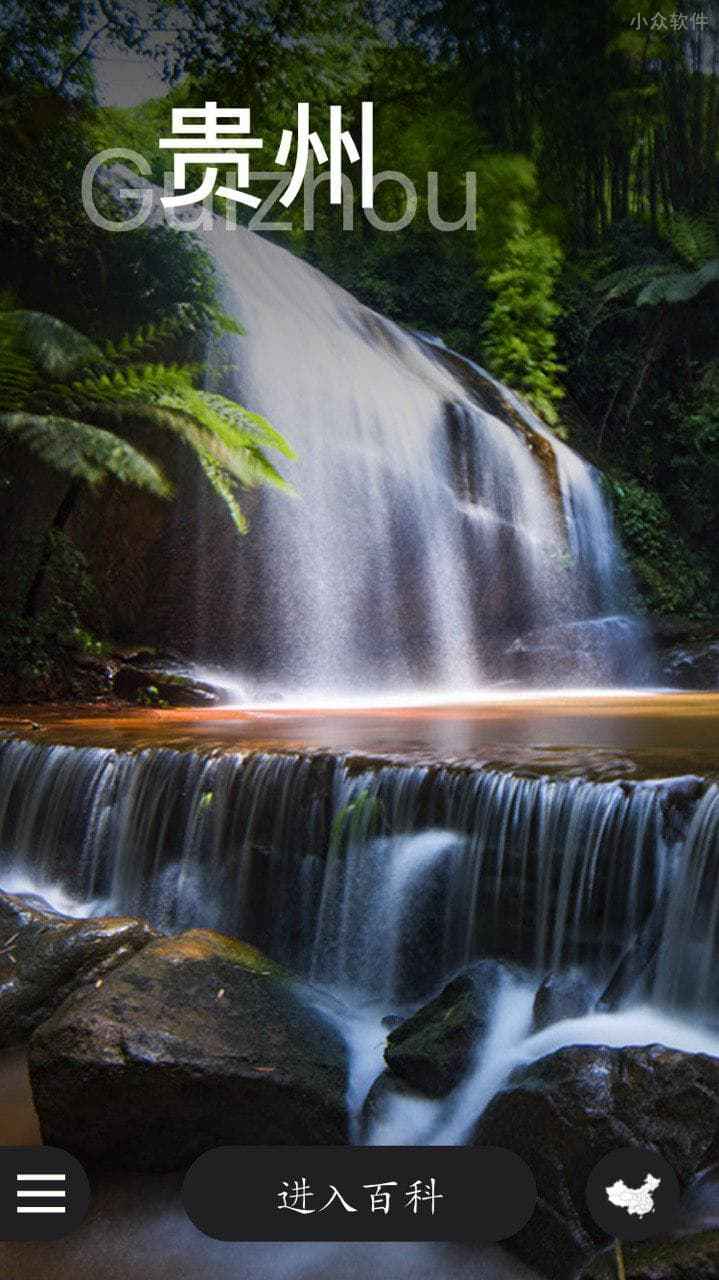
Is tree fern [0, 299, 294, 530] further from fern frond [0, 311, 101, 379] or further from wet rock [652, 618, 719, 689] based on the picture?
wet rock [652, 618, 719, 689]

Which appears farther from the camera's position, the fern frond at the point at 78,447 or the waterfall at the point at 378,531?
the waterfall at the point at 378,531

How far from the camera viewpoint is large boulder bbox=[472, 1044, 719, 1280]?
6.03 ft

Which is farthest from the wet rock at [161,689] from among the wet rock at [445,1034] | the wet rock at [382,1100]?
the wet rock at [382,1100]

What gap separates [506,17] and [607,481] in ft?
15.5

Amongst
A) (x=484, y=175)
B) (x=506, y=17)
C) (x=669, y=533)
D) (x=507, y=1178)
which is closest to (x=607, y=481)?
(x=669, y=533)

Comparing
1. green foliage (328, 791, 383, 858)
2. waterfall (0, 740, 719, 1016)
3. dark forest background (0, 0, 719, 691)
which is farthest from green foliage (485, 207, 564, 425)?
green foliage (328, 791, 383, 858)

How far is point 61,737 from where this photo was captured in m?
4.48

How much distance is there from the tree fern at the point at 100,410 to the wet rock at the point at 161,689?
1.07m

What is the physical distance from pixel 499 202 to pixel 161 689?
7.17 metres

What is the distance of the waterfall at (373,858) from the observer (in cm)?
290

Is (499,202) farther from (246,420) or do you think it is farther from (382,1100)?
(382,1100)

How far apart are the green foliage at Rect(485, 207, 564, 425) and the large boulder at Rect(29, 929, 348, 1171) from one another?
9.37 meters

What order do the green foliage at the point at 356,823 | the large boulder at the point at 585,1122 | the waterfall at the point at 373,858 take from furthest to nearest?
the green foliage at the point at 356,823 → the waterfall at the point at 373,858 → the large boulder at the point at 585,1122

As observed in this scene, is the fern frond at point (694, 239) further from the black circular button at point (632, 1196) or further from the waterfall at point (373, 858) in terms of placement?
the black circular button at point (632, 1196)
